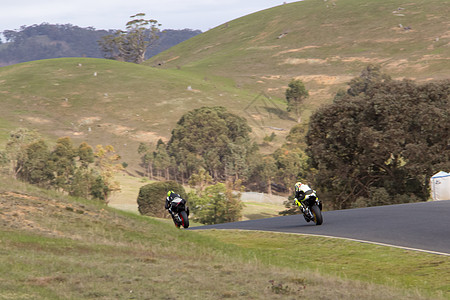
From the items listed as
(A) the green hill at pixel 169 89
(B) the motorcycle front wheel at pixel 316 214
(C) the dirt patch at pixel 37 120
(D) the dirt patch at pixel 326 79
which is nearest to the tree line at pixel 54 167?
(A) the green hill at pixel 169 89

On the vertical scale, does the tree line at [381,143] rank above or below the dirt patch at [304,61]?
below

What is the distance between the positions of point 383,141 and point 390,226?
24.1 meters

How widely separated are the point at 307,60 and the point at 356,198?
152463 mm

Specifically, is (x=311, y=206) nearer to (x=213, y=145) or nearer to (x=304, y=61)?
(x=213, y=145)

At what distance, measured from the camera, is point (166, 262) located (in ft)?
43.1

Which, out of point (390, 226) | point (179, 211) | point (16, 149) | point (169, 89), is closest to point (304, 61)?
point (169, 89)

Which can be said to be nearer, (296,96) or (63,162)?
(63,162)

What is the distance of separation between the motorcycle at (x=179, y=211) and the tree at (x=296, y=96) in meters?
124

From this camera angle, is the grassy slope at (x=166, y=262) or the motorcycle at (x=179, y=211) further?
the motorcycle at (x=179, y=211)

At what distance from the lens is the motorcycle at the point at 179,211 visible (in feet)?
77.5

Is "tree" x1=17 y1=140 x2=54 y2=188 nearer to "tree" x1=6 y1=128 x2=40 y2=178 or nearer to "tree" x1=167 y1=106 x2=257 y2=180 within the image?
"tree" x1=6 y1=128 x2=40 y2=178

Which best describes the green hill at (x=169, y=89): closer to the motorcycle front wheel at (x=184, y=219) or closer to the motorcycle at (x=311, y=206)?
the motorcycle front wheel at (x=184, y=219)

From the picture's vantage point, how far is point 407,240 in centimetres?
1719

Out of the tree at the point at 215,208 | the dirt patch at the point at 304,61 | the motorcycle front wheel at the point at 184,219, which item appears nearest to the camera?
the motorcycle front wheel at the point at 184,219
